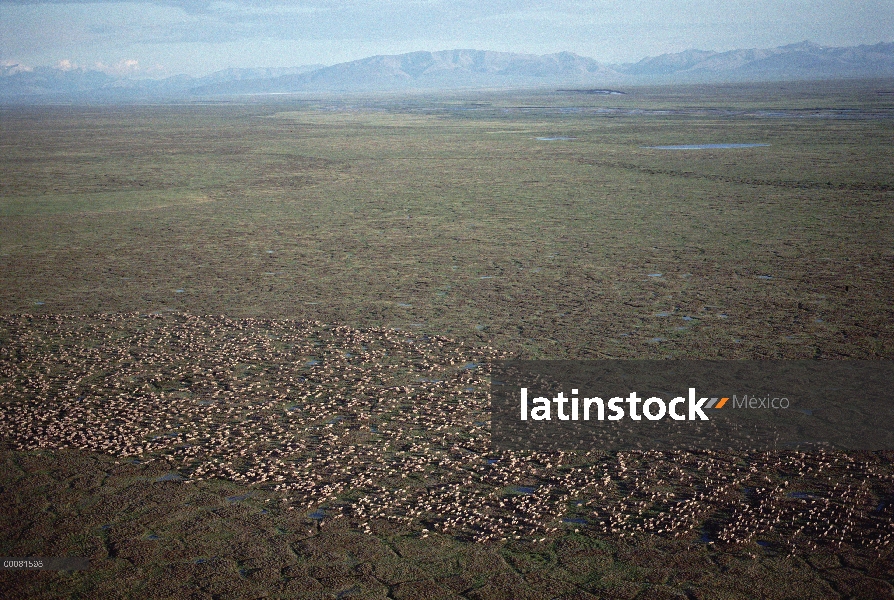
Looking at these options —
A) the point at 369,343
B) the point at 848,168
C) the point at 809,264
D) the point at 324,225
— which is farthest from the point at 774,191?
the point at 369,343

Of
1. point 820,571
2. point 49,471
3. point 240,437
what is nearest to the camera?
point 820,571

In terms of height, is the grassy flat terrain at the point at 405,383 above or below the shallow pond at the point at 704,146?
below

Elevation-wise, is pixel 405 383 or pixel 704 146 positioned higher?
pixel 704 146

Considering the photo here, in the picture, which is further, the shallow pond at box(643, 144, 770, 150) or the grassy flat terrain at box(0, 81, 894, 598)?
the shallow pond at box(643, 144, 770, 150)

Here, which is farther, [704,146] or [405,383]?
[704,146]

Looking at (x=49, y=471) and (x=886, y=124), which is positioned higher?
(x=886, y=124)

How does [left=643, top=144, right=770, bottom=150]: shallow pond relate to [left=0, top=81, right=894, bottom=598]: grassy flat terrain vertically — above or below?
above

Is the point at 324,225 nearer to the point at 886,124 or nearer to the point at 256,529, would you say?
the point at 256,529

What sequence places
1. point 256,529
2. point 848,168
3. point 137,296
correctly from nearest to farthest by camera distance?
1. point 256,529
2. point 137,296
3. point 848,168
